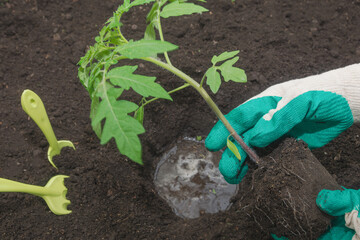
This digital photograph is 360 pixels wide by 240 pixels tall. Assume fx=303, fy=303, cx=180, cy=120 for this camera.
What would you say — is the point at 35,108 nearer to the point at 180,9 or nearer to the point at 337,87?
the point at 180,9

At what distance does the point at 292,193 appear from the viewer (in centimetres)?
142

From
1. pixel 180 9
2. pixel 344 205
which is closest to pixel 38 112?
pixel 180 9

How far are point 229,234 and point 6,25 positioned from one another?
2.37 metres

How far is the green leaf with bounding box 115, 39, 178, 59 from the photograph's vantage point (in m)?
1.01

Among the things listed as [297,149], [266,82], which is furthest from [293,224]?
[266,82]

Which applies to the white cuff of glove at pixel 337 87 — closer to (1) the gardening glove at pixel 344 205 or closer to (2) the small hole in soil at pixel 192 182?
(1) the gardening glove at pixel 344 205

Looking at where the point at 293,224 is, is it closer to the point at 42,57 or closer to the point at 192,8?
the point at 192,8

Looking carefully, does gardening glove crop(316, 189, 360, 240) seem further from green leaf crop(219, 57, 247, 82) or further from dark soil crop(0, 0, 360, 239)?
green leaf crop(219, 57, 247, 82)

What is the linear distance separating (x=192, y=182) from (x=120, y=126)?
53.4 inches

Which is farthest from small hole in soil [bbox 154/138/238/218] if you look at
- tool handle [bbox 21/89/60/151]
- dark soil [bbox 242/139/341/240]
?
tool handle [bbox 21/89/60/151]

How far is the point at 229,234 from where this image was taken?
186 cm

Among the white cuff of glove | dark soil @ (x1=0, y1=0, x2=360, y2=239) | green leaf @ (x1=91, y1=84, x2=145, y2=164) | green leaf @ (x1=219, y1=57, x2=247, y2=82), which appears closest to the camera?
green leaf @ (x1=91, y1=84, x2=145, y2=164)

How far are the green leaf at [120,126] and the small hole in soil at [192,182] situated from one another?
1.29 meters

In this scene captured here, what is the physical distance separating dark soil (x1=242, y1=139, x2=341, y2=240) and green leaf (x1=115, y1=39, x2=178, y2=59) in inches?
34.0
